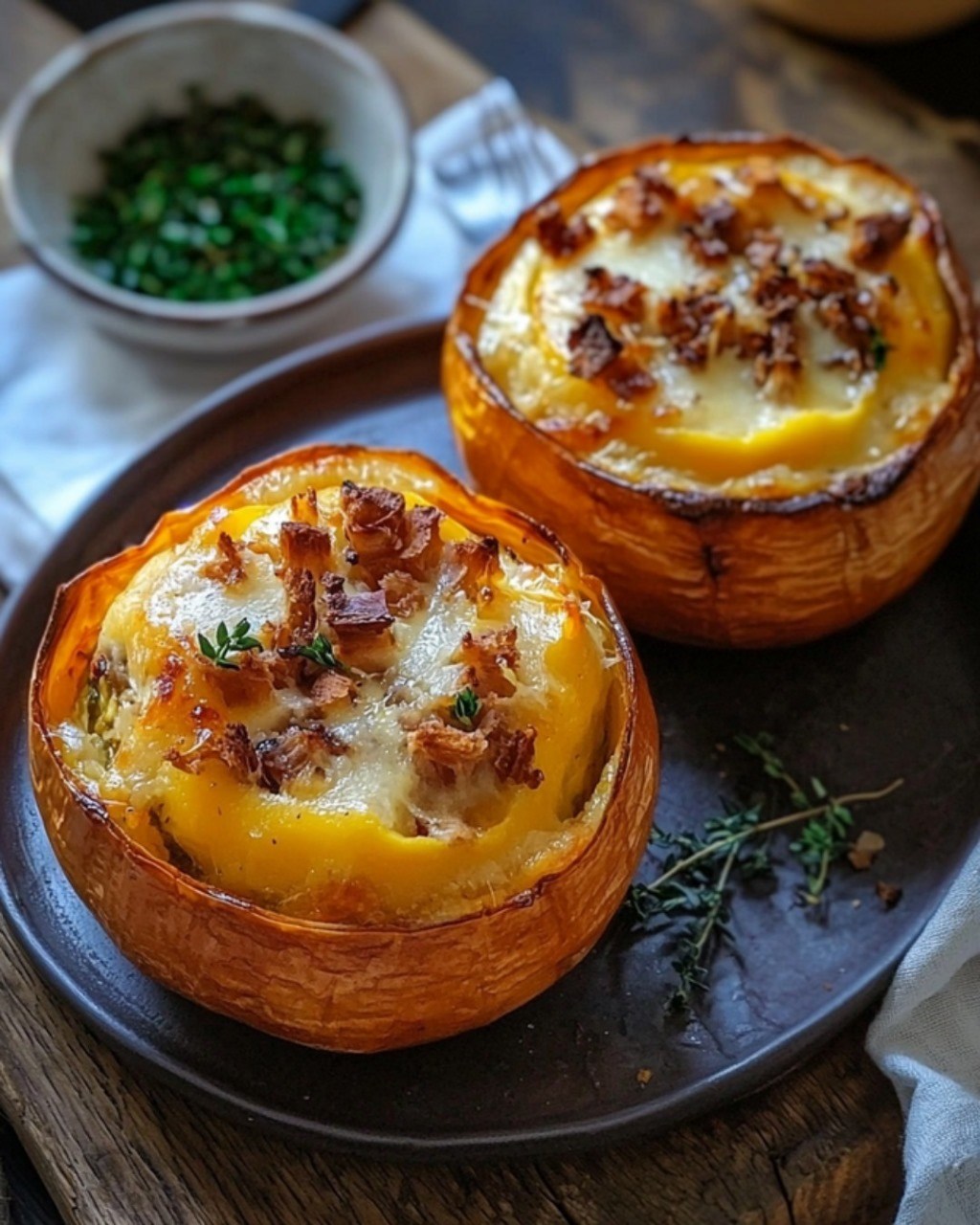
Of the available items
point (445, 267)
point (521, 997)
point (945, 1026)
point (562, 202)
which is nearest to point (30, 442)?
point (445, 267)

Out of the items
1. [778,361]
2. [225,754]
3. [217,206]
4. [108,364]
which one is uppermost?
[778,361]

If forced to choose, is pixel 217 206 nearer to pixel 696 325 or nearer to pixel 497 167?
pixel 497 167

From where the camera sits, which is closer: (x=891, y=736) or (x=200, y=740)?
(x=200, y=740)

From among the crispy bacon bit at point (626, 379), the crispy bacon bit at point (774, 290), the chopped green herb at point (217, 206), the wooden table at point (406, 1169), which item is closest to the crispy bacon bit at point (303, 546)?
the crispy bacon bit at point (626, 379)

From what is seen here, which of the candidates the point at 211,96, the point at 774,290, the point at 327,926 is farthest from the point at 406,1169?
the point at 211,96

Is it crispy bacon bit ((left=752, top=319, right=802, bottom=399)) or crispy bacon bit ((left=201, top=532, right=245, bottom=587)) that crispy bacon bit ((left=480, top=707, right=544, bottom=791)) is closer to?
crispy bacon bit ((left=201, top=532, right=245, bottom=587))

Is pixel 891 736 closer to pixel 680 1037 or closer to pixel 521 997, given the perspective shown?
pixel 680 1037

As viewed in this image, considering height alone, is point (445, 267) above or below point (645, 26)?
below
